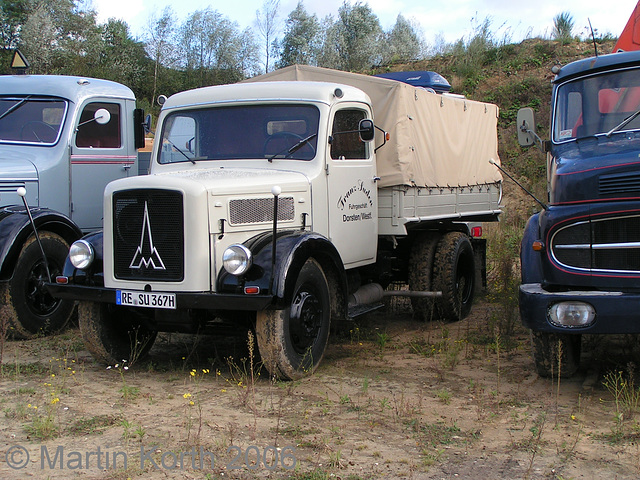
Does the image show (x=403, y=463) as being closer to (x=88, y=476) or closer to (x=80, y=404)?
(x=88, y=476)

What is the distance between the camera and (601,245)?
5.00 metres

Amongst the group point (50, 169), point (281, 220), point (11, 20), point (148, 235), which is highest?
point (11, 20)

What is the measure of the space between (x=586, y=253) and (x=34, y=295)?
5291mm

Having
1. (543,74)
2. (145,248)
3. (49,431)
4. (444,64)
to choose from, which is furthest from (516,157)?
(49,431)

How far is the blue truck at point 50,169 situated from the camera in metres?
7.36

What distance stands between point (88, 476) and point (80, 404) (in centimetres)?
137

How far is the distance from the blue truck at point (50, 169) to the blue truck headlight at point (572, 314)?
487 centimetres

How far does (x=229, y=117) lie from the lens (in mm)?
6895

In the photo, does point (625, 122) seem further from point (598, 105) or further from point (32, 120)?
point (32, 120)

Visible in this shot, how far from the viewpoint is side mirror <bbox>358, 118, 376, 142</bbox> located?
22.2ft

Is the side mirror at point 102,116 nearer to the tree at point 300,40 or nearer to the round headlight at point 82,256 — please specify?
the round headlight at point 82,256

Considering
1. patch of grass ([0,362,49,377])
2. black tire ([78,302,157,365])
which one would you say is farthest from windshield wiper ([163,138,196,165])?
patch of grass ([0,362,49,377])

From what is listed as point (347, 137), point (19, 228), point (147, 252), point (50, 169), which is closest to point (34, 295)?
point (19, 228)

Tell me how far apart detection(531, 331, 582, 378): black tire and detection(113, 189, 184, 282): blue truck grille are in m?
2.73
